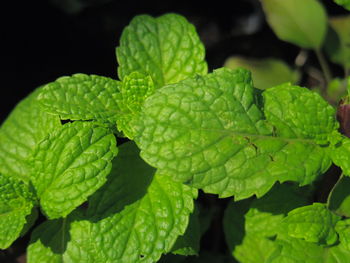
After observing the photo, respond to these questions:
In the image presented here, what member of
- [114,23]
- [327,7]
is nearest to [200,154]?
[114,23]

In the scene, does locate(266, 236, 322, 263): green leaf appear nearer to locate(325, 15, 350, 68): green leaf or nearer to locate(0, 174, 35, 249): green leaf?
locate(0, 174, 35, 249): green leaf

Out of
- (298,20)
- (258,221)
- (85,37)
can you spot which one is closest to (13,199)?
(258,221)

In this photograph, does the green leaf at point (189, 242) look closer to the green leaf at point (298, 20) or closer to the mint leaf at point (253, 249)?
the mint leaf at point (253, 249)

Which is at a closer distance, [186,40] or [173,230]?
[173,230]

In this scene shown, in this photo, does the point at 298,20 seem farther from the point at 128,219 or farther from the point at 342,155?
the point at 128,219

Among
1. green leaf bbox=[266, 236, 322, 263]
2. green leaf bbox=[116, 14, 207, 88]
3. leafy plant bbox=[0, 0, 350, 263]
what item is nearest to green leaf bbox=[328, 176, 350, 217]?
leafy plant bbox=[0, 0, 350, 263]

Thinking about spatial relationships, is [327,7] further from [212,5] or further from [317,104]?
[317,104]

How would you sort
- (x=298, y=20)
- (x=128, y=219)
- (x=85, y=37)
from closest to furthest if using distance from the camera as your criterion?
(x=128, y=219), (x=298, y=20), (x=85, y=37)
